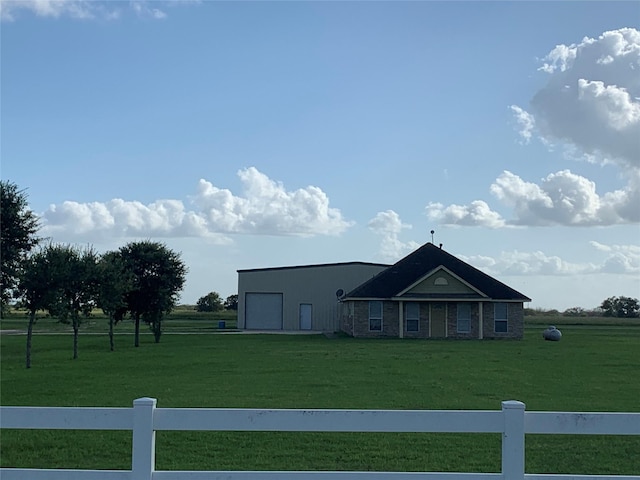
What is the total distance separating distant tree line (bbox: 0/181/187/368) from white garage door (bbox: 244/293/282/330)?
1869 centimetres

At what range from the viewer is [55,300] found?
80.9ft

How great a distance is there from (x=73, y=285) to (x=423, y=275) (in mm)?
21229

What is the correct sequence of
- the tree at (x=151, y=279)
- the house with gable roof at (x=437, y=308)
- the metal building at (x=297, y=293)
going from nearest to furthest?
the tree at (x=151, y=279), the house with gable roof at (x=437, y=308), the metal building at (x=297, y=293)

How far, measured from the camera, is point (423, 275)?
139 ft

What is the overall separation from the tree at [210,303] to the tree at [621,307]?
53720 millimetres

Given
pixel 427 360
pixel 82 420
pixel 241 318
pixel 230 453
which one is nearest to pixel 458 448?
pixel 230 453

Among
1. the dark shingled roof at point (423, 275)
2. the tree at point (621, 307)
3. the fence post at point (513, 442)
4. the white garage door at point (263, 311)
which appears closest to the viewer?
the fence post at point (513, 442)

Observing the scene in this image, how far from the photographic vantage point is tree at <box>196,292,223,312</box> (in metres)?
105

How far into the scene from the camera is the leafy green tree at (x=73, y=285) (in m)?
24.7

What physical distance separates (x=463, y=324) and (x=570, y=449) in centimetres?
3260

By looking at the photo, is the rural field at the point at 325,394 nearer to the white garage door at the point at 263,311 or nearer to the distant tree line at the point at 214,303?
the white garage door at the point at 263,311

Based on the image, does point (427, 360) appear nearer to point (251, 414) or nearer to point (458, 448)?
point (458, 448)

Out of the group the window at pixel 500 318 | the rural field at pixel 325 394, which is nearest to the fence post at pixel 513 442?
the rural field at pixel 325 394

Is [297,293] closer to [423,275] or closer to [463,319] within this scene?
[423,275]
